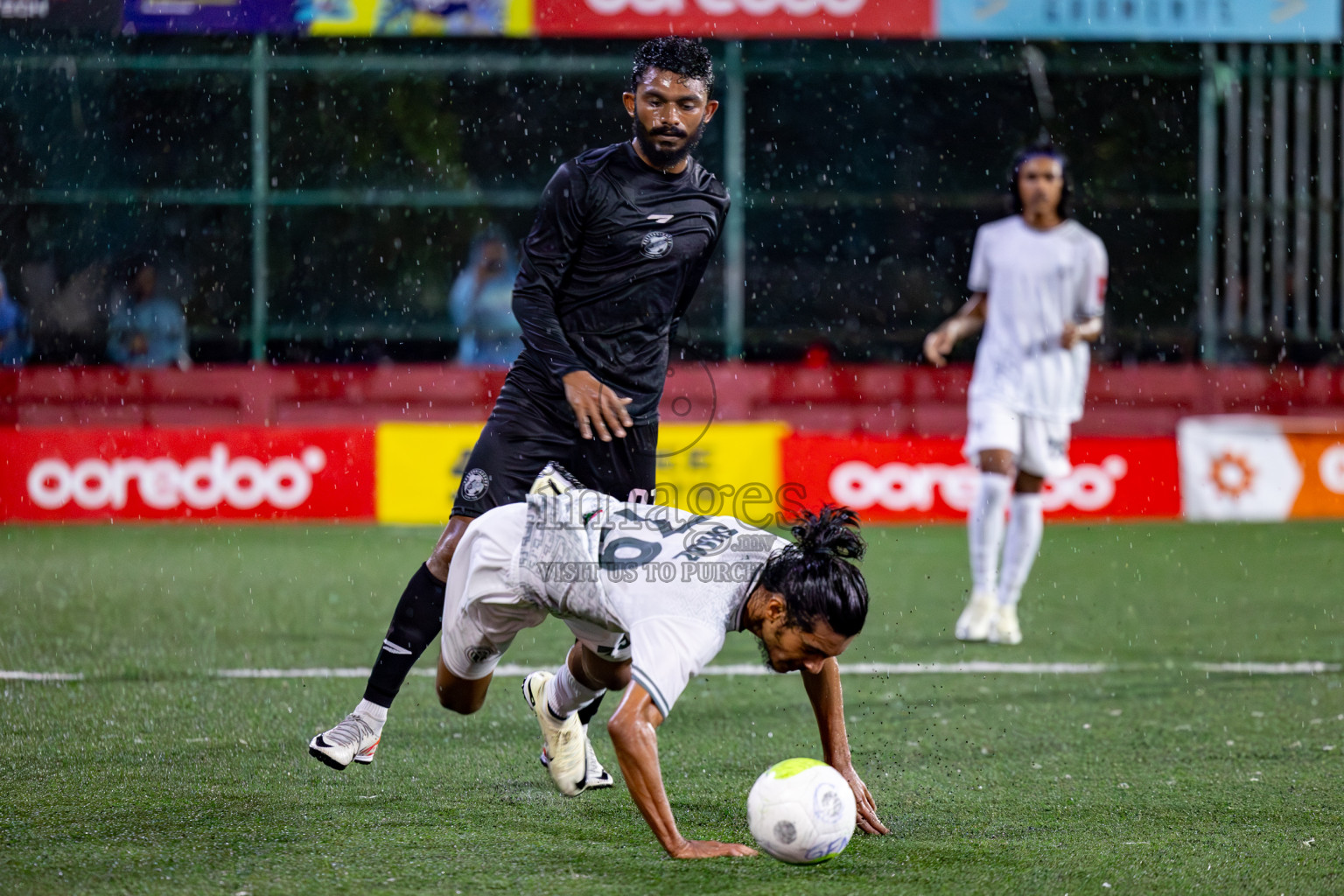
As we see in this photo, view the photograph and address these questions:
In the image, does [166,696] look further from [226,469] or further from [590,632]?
[226,469]

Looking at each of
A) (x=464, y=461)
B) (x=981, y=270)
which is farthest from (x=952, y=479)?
(x=981, y=270)

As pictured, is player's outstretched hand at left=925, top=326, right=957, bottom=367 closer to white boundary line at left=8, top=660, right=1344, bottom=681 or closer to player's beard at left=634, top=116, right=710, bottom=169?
white boundary line at left=8, top=660, right=1344, bottom=681

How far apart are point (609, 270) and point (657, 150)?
36 centimetres

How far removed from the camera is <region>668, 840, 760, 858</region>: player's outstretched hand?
3.59 m

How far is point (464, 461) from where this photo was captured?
12.1 metres

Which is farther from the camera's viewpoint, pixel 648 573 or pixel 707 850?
pixel 648 573

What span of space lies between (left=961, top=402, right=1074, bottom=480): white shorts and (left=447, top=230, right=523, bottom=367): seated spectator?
25.1 ft

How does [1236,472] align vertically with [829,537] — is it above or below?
below

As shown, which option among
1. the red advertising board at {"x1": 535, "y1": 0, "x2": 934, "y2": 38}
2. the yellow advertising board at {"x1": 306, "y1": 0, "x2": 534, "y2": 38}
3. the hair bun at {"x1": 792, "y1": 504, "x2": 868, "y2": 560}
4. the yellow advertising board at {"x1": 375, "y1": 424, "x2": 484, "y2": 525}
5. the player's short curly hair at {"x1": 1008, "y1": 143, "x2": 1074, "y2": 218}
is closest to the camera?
the hair bun at {"x1": 792, "y1": 504, "x2": 868, "y2": 560}

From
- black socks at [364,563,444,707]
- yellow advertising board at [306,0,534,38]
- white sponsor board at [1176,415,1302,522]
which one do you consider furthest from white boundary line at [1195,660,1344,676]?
yellow advertising board at [306,0,534,38]

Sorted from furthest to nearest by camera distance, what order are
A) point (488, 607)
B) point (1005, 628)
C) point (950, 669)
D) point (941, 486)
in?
point (941, 486)
point (1005, 628)
point (950, 669)
point (488, 607)

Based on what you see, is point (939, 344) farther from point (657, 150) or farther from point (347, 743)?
point (347, 743)

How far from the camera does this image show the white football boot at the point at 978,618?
7473mm

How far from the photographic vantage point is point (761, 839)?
145 inches
